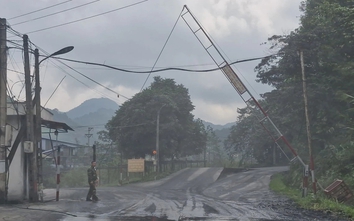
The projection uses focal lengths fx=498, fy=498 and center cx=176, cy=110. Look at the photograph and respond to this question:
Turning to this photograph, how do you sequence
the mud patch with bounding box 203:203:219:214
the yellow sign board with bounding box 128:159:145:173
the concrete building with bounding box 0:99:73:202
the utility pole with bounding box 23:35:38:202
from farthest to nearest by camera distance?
1. the yellow sign board with bounding box 128:159:145:173
2. the concrete building with bounding box 0:99:73:202
3. the utility pole with bounding box 23:35:38:202
4. the mud patch with bounding box 203:203:219:214

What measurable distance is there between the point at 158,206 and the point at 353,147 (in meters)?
11.7

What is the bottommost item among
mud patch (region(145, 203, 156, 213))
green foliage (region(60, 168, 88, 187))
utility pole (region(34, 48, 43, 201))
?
mud patch (region(145, 203, 156, 213))

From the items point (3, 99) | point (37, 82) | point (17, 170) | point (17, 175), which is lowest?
point (17, 175)

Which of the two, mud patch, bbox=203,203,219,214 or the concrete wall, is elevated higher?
the concrete wall

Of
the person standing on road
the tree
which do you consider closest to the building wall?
the person standing on road

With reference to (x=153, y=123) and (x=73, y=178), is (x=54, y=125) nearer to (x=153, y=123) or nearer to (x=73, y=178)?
(x=153, y=123)

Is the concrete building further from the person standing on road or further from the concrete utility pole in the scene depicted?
the person standing on road

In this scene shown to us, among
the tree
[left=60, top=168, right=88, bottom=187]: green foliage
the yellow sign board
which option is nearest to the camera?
the yellow sign board

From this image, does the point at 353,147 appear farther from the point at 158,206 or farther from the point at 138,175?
the point at 138,175

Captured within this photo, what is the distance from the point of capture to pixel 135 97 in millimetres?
56938

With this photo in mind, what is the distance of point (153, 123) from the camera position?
5472 cm

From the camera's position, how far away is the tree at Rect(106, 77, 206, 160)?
5491 cm

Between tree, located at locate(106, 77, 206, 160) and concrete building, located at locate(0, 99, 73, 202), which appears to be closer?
concrete building, located at locate(0, 99, 73, 202)

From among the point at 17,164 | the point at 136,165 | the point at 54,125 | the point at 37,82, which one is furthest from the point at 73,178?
the point at 37,82
